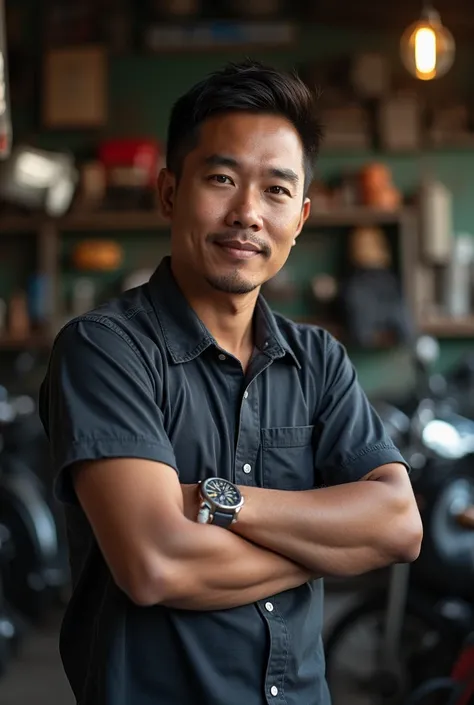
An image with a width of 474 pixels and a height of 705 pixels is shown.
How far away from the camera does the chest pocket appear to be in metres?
1.58

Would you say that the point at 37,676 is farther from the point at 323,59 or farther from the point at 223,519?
the point at 323,59

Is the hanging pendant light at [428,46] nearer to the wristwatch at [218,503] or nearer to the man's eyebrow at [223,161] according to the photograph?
the man's eyebrow at [223,161]

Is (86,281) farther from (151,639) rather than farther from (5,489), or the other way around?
(151,639)

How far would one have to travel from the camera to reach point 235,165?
156cm

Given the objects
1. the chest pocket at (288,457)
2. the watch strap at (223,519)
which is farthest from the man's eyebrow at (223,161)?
the watch strap at (223,519)

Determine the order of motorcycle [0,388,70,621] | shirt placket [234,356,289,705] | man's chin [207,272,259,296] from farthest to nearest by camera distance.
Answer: motorcycle [0,388,70,621]
man's chin [207,272,259,296]
shirt placket [234,356,289,705]

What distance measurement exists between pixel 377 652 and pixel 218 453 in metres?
2.10

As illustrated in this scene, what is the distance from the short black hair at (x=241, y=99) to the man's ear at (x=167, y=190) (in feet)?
0.06

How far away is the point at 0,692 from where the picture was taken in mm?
3908

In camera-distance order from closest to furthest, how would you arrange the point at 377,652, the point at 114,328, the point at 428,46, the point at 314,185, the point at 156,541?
the point at 156,541, the point at 114,328, the point at 377,652, the point at 428,46, the point at 314,185

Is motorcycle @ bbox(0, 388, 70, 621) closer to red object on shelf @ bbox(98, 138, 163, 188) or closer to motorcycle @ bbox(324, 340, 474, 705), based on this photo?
red object on shelf @ bbox(98, 138, 163, 188)

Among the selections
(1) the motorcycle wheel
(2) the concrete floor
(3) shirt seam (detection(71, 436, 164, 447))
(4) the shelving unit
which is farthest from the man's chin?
(4) the shelving unit

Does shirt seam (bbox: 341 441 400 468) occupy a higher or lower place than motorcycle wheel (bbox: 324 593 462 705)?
higher

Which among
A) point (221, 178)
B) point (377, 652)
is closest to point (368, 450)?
point (221, 178)
